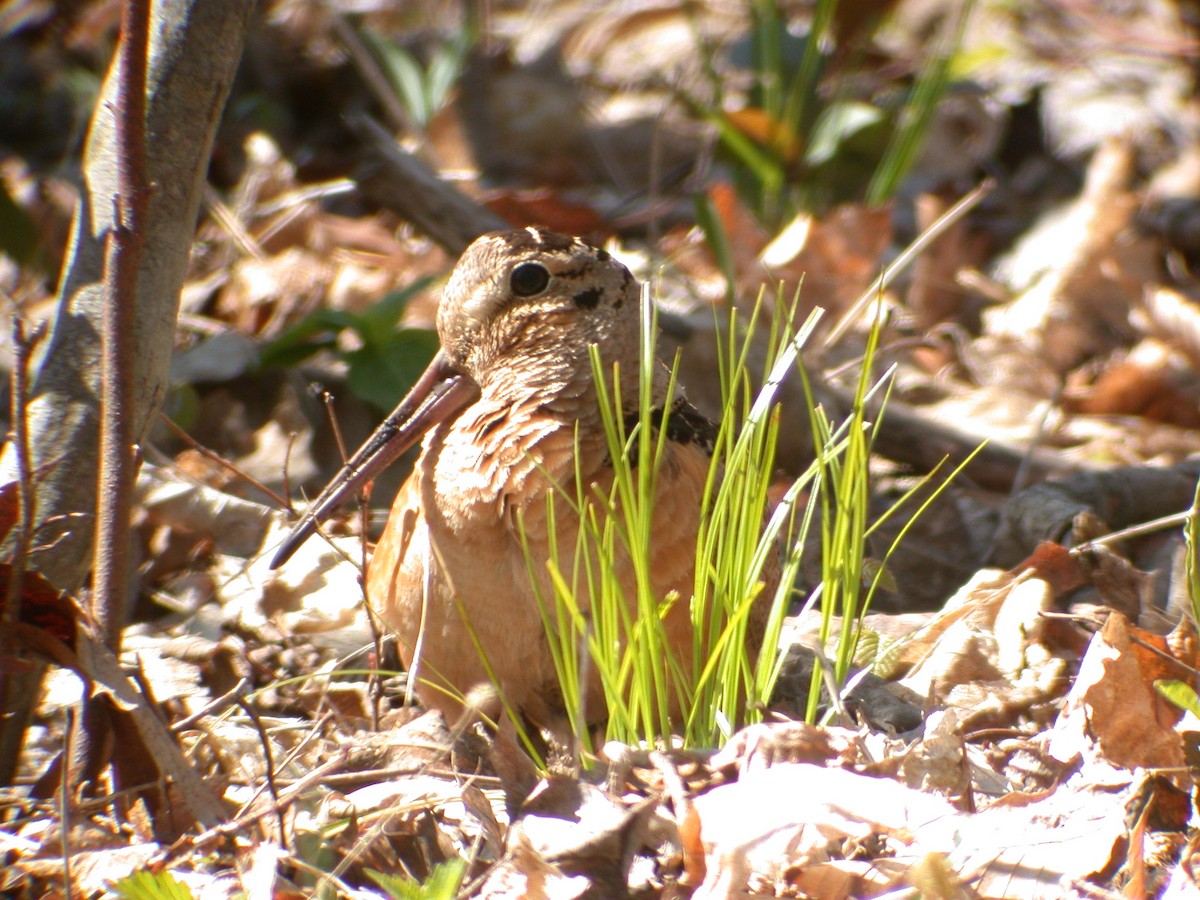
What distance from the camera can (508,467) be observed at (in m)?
2.10

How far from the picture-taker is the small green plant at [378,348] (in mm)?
3008

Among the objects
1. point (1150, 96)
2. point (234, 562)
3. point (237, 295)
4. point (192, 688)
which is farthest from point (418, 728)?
point (1150, 96)

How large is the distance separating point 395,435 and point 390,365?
783 mm

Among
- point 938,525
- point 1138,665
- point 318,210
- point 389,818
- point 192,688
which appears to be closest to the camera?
point 389,818

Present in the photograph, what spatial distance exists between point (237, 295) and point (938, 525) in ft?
7.13

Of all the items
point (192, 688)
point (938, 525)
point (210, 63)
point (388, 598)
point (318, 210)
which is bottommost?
point (938, 525)

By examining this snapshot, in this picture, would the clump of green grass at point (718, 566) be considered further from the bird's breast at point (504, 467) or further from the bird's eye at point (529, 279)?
the bird's eye at point (529, 279)

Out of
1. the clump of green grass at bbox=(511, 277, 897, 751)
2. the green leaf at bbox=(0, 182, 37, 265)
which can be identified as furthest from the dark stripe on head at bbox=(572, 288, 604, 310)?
the green leaf at bbox=(0, 182, 37, 265)

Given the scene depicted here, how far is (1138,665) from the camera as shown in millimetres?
1960

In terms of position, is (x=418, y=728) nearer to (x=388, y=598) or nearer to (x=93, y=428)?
(x=388, y=598)

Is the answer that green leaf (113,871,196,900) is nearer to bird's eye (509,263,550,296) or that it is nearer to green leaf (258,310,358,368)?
bird's eye (509,263,550,296)

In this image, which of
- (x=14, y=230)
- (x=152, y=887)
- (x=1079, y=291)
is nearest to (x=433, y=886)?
(x=152, y=887)

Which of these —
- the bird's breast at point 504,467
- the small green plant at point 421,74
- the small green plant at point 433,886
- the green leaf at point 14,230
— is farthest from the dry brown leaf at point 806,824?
the small green plant at point 421,74

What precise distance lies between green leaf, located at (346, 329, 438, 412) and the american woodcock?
0.61 m
